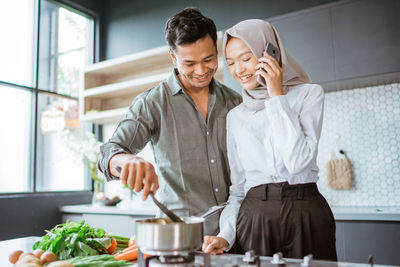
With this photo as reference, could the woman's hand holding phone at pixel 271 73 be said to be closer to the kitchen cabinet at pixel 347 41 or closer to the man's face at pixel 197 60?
the man's face at pixel 197 60

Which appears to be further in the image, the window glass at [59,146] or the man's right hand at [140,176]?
the window glass at [59,146]

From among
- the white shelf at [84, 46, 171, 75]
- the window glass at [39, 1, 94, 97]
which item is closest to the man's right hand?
the white shelf at [84, 46, 171, 75]

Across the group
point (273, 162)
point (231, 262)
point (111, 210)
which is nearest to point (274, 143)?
point (273, 162)

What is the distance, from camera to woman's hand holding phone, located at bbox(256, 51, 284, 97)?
1.24 meters

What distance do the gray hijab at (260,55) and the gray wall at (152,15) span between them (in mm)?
2063

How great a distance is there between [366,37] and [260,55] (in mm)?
1536

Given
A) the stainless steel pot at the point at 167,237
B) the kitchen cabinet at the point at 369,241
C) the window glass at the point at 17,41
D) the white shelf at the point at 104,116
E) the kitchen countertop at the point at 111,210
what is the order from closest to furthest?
the stainless steel pot at the point at 167,237, the kitchen cabinet at the point at 369,241, the kitchen countertop at the point at 111,210, the window glass at the point at 17,41, the white shelf at the point at 104,116

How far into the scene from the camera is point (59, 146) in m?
4.11

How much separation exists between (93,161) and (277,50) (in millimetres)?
3007

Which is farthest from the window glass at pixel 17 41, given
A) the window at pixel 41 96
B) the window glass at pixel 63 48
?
the window glass at pixel 63 48

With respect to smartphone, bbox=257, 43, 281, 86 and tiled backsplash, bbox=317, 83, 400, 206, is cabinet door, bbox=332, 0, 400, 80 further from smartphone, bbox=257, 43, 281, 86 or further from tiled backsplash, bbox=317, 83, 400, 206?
smartphone, bbox=257, 43, 281, 86

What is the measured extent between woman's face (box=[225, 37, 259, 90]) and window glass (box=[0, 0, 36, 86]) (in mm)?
3030

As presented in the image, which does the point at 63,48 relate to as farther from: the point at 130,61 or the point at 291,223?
the point at 291,223

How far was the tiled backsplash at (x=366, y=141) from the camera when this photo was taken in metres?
2.83
